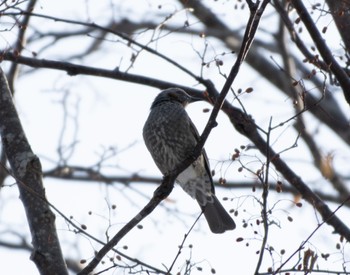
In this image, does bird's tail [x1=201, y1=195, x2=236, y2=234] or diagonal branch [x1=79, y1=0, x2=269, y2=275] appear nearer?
diagonal branch [x1=79, y1=0, x2=269, y2=275]

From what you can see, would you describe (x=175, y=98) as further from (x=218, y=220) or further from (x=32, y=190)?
(x=32, y=190)

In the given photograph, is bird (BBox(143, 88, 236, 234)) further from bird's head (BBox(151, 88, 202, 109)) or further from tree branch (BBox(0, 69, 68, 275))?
tree branch (BBox(0, 69, 68, 275))

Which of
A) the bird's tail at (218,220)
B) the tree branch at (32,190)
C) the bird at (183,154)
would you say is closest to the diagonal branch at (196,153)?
the tree branch at (32,190)

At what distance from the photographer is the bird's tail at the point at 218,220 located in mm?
6516

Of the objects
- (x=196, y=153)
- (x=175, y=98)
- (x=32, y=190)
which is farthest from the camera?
(x=175, y=98)

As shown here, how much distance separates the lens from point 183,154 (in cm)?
648

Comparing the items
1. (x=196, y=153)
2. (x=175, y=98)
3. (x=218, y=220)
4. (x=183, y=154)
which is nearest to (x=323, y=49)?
(x=196, y=153)

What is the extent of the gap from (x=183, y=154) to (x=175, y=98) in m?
0.92

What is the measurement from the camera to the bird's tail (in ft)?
21.4

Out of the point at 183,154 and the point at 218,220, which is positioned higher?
the point at 183,154

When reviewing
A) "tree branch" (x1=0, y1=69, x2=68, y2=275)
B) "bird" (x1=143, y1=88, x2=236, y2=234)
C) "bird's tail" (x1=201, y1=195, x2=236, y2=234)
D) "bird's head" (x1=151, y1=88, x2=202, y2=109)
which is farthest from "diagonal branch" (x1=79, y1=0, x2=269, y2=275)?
"bird's head" (x1=151, y1=88, x2=202, y2=109)

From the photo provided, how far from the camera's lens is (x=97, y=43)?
12.6m

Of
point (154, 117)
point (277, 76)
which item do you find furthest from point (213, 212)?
point (277, 76)

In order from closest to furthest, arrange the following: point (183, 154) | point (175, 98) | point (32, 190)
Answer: point (32, 190)
point (183, 154)
point (175, 98)
